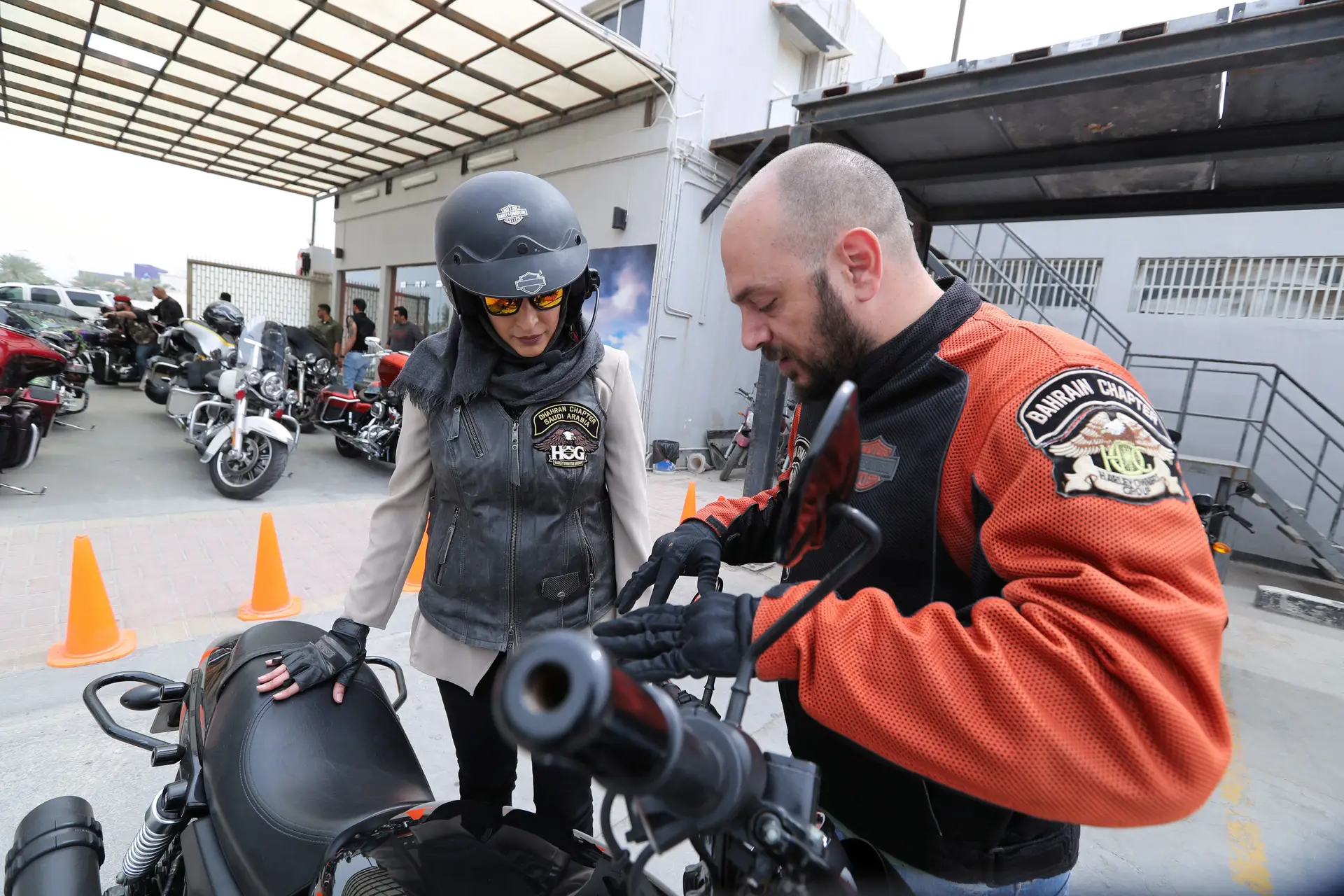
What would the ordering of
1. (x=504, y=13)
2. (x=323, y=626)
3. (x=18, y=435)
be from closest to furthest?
(x=323, y=626) < (x=18, y=435) < (x=504, y=13)

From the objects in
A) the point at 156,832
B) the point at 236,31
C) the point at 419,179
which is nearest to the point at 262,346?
the point at 236,31

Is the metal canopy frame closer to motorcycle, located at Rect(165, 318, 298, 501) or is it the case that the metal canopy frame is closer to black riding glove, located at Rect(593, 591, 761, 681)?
motorcycle, located at Rect(165, 318, 298, 501)

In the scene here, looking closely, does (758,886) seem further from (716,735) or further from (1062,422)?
(1062,422)

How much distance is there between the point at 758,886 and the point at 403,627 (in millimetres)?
3493

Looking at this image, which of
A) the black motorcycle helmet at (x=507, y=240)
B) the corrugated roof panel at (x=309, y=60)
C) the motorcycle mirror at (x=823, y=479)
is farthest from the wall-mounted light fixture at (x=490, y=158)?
the motorcycle mirror at (x=823, y=479)

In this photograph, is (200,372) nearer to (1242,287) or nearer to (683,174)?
(683,174)

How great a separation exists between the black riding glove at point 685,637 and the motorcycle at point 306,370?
8898 mm

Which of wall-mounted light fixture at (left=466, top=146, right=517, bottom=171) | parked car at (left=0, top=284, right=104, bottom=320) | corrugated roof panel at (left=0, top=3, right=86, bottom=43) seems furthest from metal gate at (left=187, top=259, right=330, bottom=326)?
wall-mounted light fixture at (left=466, top=146, right=517, bottom=171)

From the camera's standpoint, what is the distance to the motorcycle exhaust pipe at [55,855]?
129cm

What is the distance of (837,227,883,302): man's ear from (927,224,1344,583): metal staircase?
259 inches

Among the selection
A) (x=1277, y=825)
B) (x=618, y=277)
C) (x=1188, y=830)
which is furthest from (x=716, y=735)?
(x=618, y=277)

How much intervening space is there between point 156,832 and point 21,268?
3195 cm

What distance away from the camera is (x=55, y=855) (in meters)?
1.33

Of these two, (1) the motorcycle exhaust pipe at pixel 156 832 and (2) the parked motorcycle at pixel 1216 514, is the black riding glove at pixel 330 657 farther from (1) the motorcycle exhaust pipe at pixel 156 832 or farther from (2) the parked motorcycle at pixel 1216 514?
(2) the parked motorcycle at pixel 1216 514
